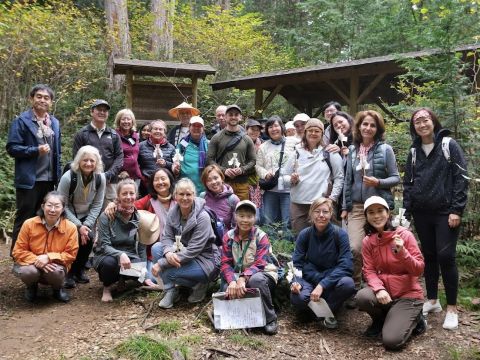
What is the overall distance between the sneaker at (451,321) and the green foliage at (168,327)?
2565 millimetres

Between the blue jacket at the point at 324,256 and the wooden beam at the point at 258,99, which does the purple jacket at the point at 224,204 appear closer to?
the blue jacket at the point at 324,256

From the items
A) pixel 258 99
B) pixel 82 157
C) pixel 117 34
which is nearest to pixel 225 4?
pixel 117 34

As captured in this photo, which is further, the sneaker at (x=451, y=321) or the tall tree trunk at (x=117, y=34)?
the tall tree trunk at (x=117, y=34)

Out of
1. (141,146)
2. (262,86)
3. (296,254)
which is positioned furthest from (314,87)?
(296,254)

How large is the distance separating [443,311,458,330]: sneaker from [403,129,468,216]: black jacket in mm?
990

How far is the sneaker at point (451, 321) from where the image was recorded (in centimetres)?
408

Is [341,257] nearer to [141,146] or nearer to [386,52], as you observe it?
[141,146]

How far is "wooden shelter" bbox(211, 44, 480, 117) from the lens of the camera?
27.9ft

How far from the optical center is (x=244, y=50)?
1622 centimetres

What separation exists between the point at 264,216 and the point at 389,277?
86.3 inches

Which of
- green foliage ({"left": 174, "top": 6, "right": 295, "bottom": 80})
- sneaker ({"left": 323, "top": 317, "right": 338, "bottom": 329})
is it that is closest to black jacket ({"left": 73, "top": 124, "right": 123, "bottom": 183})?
sneaker ({"left": 323, "top": 317, "right": 338, "bottom": 329})

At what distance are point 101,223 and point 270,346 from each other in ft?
7.65

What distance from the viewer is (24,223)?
183 inches

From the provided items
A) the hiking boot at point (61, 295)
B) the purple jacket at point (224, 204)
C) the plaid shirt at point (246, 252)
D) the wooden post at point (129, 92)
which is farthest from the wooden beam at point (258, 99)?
the hiking boot at point (61, 295)
